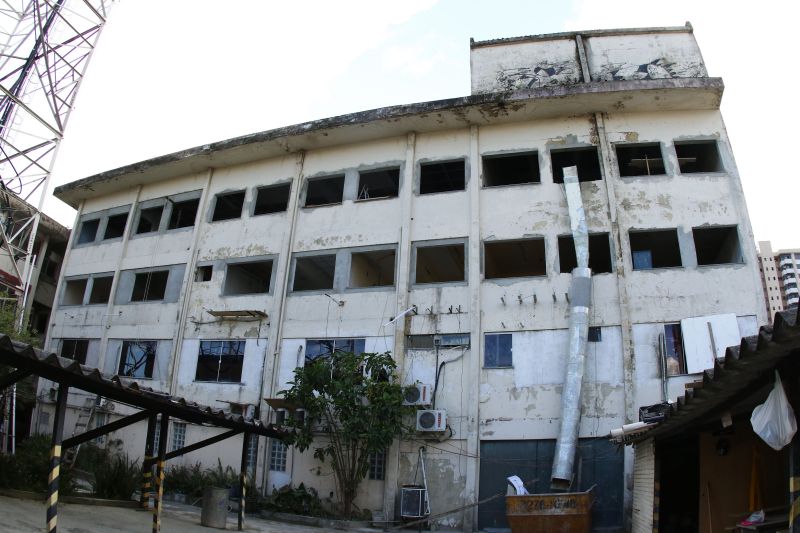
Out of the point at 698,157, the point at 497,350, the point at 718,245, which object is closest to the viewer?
the point at 497,350

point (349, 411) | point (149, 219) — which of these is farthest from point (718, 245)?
point (149, 219)

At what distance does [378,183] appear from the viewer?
20266mm

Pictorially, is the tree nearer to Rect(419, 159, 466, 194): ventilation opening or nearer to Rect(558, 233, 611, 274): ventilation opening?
Rect(558, 233, 611, 274): ventilation opening

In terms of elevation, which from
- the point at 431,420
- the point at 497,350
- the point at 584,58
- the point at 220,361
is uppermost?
the point at 584,58

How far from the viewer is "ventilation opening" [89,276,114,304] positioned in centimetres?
2311

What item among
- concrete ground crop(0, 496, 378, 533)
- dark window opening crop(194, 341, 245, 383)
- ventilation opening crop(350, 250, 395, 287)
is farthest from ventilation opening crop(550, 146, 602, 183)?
concrete ground crop(0, 496, 378, 533)

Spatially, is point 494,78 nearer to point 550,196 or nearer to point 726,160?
point 550,196

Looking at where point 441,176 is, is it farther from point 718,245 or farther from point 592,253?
point 718,245

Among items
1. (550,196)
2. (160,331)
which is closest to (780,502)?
(550,196)

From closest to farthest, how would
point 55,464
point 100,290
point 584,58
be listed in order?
point 55,464, point 584,58, point 100,290

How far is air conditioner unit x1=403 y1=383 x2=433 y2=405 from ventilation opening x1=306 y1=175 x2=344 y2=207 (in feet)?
24.8

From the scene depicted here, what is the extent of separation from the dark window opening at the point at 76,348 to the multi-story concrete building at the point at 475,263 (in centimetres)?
8

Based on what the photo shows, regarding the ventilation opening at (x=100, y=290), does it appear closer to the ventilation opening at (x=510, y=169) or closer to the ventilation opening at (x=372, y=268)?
the ventilation opening at (x=372, y=268)

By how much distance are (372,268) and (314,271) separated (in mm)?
2136
